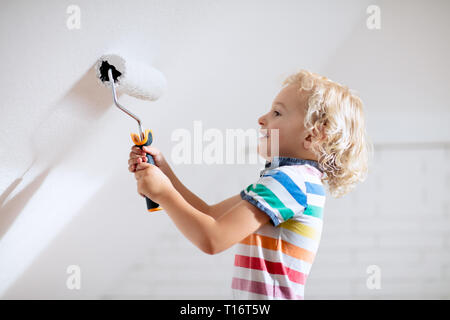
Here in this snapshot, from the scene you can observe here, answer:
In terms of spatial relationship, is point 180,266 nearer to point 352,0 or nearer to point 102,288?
point 102,288

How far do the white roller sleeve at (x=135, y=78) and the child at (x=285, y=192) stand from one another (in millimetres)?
110

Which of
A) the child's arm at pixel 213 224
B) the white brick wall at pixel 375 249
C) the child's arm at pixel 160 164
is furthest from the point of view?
the white brick wall at pixel 375 249

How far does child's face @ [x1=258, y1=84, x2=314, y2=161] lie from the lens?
724 millimetres

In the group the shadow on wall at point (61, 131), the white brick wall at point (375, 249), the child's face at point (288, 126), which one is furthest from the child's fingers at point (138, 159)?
the white brick wall at point (375, 249)

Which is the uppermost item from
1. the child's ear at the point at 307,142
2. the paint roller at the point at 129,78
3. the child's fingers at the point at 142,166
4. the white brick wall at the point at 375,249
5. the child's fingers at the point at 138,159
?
the paint roller at the point at 129,78

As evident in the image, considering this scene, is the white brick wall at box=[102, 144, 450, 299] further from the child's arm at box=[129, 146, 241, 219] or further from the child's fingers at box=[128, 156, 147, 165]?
the child's fingers at box=[128, 156, 147, 165]

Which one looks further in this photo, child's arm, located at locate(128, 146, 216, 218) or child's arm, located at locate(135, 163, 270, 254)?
child's arm, located at locate(128, 146, 216, 218)

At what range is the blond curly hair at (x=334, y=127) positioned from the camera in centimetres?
71

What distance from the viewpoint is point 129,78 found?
2.06ft

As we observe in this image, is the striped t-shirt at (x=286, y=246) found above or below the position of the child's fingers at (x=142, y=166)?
below

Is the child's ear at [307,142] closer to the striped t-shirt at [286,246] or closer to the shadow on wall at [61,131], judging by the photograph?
the striped t-shirt at [286,246]

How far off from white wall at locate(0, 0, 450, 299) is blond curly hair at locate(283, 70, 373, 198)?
0.81 ft

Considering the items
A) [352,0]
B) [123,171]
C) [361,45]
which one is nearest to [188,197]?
[123,171]

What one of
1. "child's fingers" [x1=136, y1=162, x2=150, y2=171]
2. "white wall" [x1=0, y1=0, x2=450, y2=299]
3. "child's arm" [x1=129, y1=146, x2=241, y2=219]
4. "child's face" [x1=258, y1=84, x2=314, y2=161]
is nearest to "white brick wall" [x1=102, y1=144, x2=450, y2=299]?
"white wall" [x1=0, y1=0, x2=450, y2=299]
